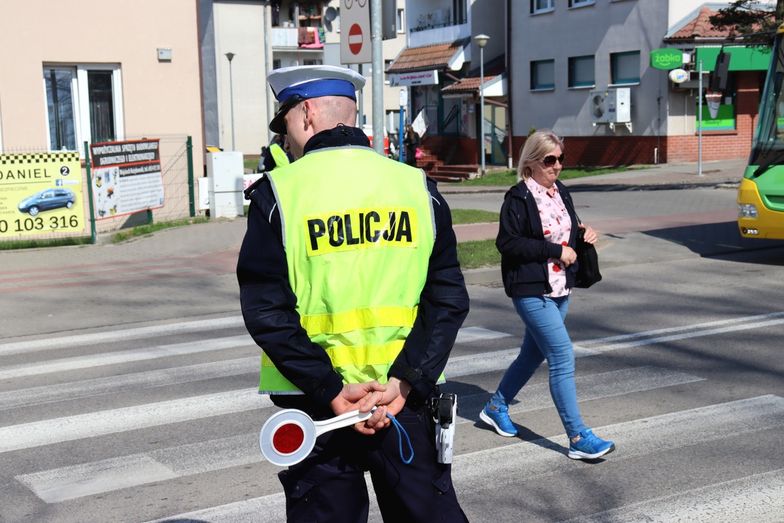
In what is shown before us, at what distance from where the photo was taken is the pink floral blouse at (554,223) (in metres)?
5.97

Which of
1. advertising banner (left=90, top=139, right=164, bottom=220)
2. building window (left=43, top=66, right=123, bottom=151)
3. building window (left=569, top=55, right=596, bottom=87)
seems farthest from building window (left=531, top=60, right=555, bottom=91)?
advertising banner (left=90, top=139, right=164, bottom=220)

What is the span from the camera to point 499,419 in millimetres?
6375

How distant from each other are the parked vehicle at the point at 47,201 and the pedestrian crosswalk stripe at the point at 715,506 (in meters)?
13.6

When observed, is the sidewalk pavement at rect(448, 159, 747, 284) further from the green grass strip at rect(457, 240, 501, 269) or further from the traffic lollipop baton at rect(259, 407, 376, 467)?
the traffic lollipop baton at rect(259, 407, 376, 467)

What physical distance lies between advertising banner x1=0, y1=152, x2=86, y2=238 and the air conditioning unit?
65.5 feet

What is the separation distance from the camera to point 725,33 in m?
31.0

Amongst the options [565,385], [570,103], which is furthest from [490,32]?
[565,385]

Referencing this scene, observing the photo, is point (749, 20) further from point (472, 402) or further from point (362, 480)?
point (362, 480)

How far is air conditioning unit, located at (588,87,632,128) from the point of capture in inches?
1281

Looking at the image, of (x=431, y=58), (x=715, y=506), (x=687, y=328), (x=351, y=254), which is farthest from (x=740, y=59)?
(x=351, y=254)

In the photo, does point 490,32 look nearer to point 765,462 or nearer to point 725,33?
point 725,33

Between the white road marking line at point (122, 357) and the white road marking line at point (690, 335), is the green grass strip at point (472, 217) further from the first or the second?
the white road marking line at point (122, 357)

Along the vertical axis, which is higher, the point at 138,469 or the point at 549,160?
the point at 549,160

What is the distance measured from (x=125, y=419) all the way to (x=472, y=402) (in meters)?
2.32
